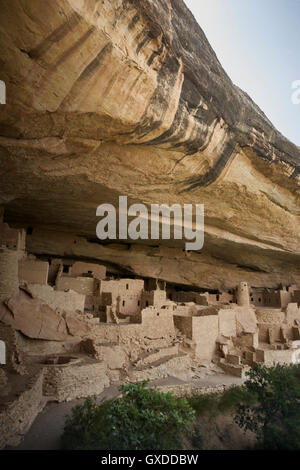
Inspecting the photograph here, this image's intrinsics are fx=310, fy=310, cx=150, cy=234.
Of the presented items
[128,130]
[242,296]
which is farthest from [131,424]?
[242,296]

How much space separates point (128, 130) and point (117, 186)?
2653 millimetres

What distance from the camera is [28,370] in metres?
6.90

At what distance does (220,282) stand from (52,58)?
1536cm

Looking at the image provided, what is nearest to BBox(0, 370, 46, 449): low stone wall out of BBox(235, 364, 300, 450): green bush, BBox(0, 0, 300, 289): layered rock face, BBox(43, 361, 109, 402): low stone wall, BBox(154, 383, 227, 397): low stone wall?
BBox(43, 361, 109, 402): low stone wall

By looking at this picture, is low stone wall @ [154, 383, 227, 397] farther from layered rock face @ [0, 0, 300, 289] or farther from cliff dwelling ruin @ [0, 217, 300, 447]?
layered rock face @ [0, 0, 300, 289]

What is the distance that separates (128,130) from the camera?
281 inches

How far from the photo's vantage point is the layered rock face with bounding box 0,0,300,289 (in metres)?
5.22

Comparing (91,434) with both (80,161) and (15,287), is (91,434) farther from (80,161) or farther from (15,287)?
(80,161)

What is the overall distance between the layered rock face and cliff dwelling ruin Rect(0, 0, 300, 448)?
0.03 m

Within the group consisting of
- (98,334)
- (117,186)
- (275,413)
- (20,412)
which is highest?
(117,186)

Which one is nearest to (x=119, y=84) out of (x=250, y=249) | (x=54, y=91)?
(x=54, y=91)

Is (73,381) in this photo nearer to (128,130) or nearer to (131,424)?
(131,424)

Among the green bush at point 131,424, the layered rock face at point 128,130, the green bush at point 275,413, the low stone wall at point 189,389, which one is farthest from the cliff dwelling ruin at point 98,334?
the layered rock face at point 128,130

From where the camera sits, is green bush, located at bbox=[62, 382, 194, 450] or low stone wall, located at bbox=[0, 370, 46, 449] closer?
low stone wall, located at bbox=[0, 370, 46, 449]
